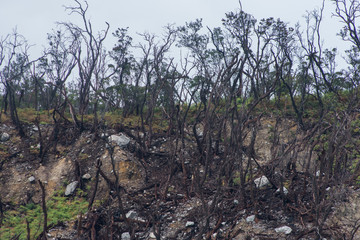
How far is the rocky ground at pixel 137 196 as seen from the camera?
6.43m

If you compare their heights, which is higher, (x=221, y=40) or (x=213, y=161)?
(x=221, y=40)

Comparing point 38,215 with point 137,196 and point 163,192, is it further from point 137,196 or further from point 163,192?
point 163,192

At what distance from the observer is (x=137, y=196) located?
28.8ft

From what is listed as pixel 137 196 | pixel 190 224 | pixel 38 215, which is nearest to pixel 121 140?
pixel 137 196

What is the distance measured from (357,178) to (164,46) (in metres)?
10.5

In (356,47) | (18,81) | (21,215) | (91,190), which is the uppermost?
(356,47)

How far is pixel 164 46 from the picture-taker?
1542cm

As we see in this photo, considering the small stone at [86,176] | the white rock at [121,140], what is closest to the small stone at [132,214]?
the small stone at [86,176]

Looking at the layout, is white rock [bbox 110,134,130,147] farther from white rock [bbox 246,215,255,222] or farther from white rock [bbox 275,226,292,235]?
white rock [bbox 275,226,292,235]

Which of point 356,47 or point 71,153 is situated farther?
point 356,47

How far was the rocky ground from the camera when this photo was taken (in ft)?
21.1

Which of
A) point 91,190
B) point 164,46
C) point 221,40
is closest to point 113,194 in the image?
point 91,190

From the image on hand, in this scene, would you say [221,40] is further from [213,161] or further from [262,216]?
[262,216]

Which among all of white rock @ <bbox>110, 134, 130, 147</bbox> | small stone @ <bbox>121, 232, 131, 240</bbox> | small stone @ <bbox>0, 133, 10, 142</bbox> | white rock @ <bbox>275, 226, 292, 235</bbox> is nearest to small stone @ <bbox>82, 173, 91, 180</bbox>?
white rock @ <bbox>110, 134, 130, 147</bbox>
